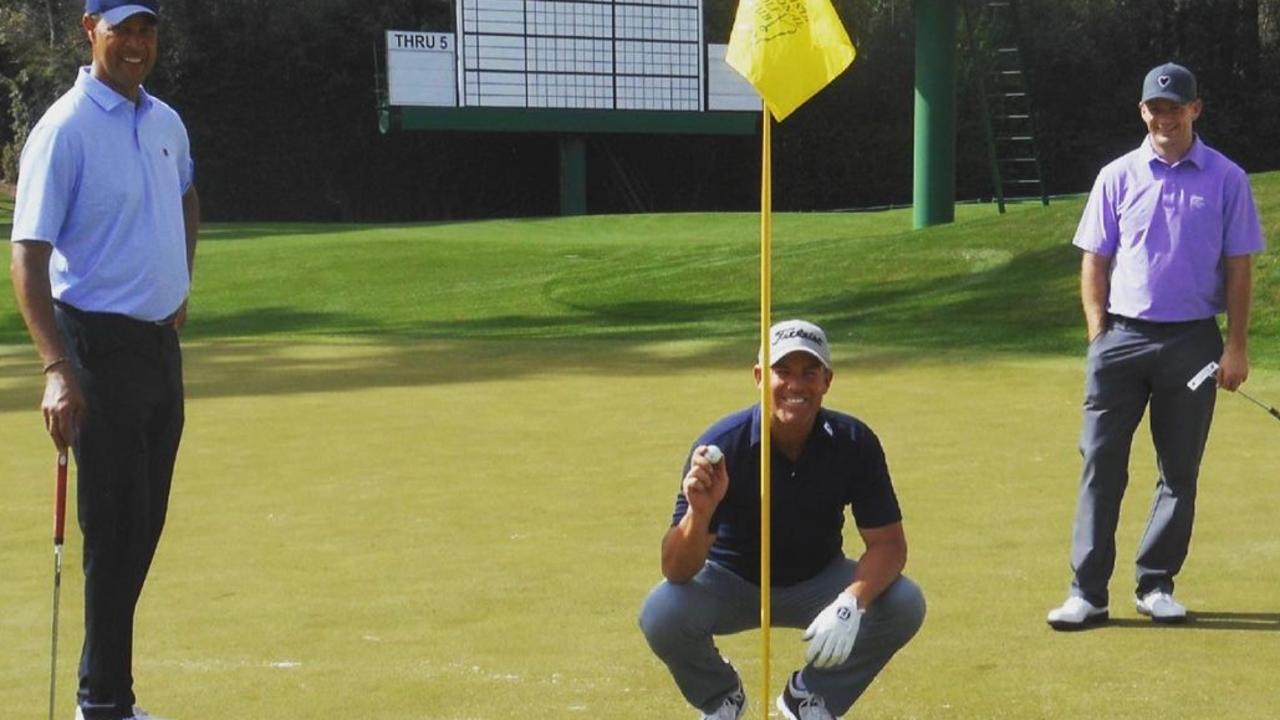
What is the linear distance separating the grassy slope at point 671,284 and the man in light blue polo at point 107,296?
489 inches

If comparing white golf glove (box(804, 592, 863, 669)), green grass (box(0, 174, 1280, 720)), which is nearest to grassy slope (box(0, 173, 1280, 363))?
green grass (box(0, 174, 1280, 720))

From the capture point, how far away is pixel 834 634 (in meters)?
5.12

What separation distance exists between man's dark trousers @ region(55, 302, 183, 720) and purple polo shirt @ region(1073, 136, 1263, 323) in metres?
3.25

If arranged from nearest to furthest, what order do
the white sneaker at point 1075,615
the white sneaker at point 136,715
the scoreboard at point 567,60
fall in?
the white sneaker at point 136,715 < the white sneaker at point 1075,615 < the scoreboard at point 567,60

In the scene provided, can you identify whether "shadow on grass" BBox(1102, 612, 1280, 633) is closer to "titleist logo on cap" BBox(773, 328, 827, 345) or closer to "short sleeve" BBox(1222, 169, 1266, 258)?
"short sleeve" BBox(1222, 169, 1266, 258)

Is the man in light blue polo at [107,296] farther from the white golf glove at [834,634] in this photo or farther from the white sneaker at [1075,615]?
the white sneaker at [1075,615]

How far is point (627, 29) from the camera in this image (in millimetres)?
41688

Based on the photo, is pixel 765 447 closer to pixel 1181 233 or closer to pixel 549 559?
pixel 1181 233

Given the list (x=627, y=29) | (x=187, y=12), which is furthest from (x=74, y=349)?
(x=187, y=12)

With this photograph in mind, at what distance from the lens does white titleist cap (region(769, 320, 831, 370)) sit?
5.24 meters

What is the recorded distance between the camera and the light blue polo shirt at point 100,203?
5258 millimetres

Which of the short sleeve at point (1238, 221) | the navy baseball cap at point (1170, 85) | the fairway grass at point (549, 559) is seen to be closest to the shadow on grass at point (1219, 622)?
the fairway grass at point (549, 559)

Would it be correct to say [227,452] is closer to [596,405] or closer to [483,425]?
[483,425]

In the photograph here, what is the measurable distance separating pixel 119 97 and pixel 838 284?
17.5 meters
